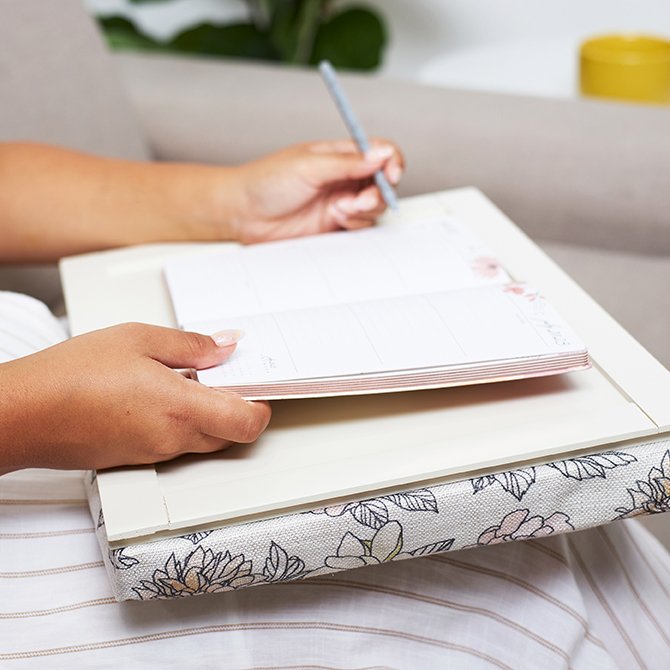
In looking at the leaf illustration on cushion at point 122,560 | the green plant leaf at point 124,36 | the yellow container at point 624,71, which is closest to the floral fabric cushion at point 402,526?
the leaf illustration on cushion at point 122,560

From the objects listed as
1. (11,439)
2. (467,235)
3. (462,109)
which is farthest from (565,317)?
(462,109)

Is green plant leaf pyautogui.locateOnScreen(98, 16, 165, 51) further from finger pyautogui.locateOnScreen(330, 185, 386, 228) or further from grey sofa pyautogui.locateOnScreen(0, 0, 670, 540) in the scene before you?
finger pyautogui.locateOnScreen(330, 185, 386, 228)

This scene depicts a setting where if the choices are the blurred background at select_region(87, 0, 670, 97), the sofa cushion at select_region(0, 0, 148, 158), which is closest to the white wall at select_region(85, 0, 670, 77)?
the blurred background at select_region(87, 0, 670, 97)

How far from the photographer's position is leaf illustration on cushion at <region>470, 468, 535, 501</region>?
1.79 ft

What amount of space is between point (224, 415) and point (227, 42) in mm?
1423

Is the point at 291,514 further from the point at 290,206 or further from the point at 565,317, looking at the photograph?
the point at 290,206

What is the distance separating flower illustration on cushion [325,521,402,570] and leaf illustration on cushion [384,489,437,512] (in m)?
0.01

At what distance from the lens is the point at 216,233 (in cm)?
86

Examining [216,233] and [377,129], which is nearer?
[216,233]

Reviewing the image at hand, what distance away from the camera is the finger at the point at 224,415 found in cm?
54

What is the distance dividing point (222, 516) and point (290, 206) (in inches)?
15.3

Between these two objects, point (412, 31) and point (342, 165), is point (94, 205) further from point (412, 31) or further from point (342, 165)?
point (412, 31)

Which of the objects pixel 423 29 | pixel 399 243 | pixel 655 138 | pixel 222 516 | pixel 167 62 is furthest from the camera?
pixel 423 29

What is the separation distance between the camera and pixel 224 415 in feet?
1.78
